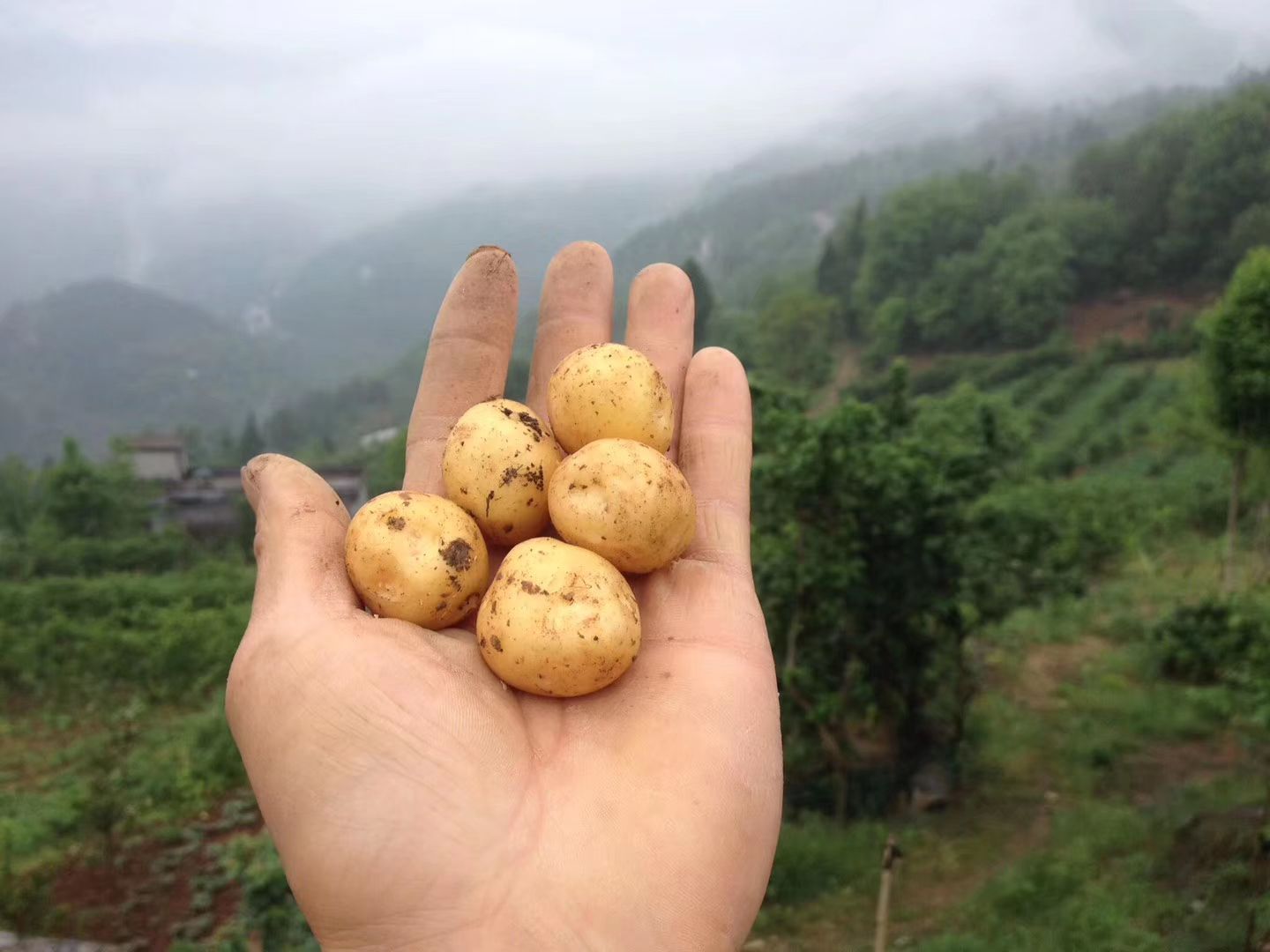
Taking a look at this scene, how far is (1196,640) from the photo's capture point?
902 centimetres

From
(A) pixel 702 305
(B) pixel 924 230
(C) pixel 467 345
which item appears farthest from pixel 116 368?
(C) pixel 467 345

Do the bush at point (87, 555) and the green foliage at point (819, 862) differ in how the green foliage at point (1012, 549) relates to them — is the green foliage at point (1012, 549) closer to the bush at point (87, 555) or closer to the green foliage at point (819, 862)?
the green foliage at point (819, 862)

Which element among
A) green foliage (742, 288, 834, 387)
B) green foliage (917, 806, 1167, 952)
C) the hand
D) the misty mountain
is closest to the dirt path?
green foliage (917, 806, 1167, 952)

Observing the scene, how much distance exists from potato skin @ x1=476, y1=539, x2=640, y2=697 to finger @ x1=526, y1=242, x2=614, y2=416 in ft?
4.84

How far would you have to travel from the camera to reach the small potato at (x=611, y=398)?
2896 mm

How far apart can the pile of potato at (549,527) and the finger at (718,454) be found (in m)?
0.31

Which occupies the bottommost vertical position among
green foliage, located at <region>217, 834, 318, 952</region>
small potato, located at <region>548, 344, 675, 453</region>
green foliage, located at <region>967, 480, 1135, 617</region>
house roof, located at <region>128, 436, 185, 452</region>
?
house roof, located at <region>128, 436, 185, 452</region>

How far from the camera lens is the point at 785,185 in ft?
327

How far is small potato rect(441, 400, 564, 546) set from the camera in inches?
110

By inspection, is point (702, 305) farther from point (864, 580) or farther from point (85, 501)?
point (864, 580)

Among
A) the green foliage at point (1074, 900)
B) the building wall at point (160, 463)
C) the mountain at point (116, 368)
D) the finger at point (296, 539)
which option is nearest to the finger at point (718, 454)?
the finger at point (296, 539)

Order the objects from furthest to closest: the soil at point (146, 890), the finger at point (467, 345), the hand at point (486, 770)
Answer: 1. the soil at point (146, 890)
2. the finger at point (467, 345)
3. the hand at point (486, 770)

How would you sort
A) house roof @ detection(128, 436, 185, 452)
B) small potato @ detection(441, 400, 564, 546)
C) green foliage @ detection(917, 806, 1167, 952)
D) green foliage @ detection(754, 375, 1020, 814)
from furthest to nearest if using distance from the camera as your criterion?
house roof @ detection(128, 436, 185, 452), green foliage @ detection(754, 375, 1020, 814), green foliage @ detection(917, 806, 1167, 952), small potato @ detection(441, 400, 564, 546)

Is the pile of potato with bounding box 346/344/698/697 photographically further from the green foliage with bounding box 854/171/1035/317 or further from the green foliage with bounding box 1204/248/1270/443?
the green foliage with bounding box 854/171/1035/317
